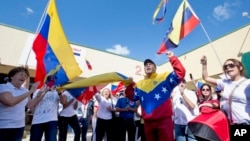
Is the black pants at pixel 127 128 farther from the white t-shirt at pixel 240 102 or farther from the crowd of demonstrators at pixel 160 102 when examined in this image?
the white t-shirt at pixel 240 102

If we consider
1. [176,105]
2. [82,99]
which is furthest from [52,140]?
[176,105]

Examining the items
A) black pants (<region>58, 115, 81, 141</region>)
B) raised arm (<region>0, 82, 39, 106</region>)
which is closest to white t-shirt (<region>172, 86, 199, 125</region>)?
black pants (<region>58, 115, 81, 141</region>)

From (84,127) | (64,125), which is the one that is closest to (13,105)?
(64,125)

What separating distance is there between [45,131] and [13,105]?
162 centimetres

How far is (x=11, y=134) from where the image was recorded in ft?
12.4

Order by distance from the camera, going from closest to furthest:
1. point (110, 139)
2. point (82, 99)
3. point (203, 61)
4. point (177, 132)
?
point (203, 61) → point (177, 132) → point (82, 99) → point (110, 139)

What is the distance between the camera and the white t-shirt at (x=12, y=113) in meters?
3.71

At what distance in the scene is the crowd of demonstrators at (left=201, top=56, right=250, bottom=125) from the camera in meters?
2.96

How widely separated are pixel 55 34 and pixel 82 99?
1582mm

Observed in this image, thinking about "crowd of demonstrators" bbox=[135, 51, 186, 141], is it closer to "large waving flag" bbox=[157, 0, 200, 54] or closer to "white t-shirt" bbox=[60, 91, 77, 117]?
"large waving flag" bbox=[157, 0, 200, 54]

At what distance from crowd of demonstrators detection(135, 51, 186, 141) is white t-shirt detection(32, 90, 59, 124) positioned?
1905 mm

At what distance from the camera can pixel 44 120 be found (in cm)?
506

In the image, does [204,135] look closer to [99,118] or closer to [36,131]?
[36,131]

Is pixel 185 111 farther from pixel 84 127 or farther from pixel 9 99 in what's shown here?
pixel 84 127
